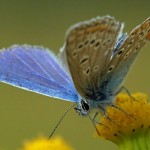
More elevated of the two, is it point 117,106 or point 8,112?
point 117,106

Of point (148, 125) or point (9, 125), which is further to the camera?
point (9, 125)

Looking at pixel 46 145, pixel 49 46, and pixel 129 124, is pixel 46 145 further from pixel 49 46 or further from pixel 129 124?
pixel 49 46

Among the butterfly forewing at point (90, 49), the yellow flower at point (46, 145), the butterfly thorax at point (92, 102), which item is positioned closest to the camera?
the yellow flower at point (46, 145)

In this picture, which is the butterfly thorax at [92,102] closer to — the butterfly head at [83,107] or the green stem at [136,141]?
the butterfly head at [83,107]

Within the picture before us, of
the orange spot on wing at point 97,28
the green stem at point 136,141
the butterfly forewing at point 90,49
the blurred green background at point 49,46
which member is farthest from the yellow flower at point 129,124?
the blurred green background at point 49,46

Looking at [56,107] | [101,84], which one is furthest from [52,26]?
[101,84]

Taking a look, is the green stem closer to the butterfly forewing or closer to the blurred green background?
the butterfly forewing

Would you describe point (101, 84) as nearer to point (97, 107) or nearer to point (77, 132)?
point (97, 107)
